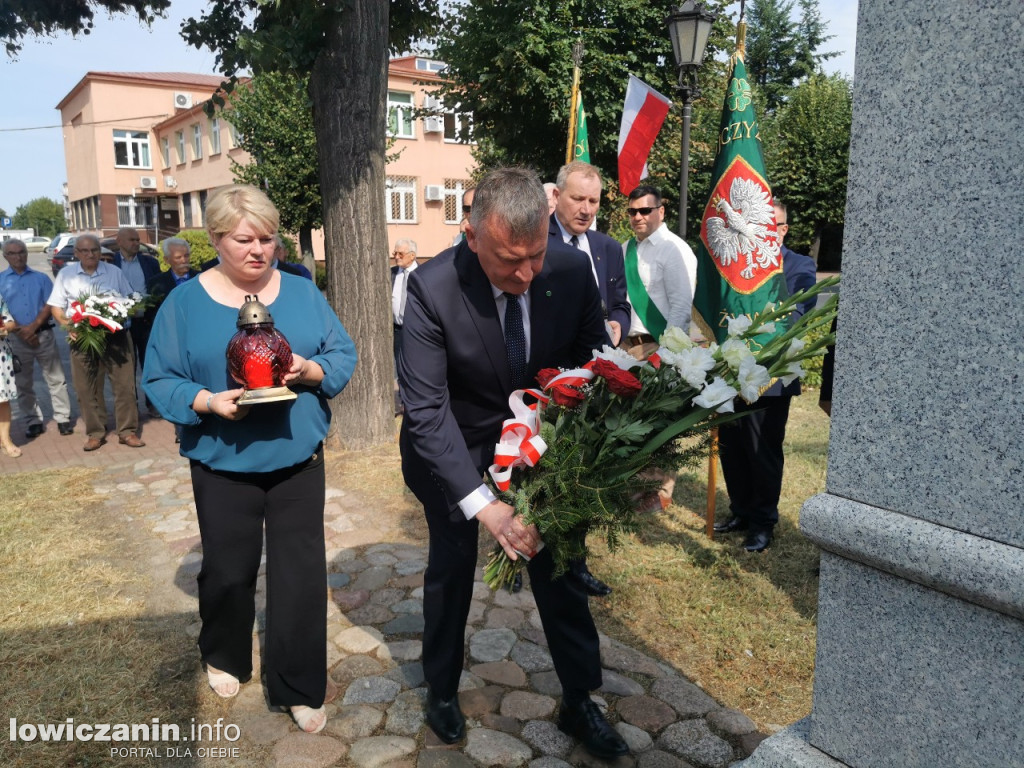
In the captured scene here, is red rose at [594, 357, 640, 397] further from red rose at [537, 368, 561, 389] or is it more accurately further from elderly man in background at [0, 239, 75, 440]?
elderly man in background at [0, 239, 75, 440]

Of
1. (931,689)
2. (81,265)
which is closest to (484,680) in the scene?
(931,689)

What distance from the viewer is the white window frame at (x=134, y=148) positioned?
51531 millimetres

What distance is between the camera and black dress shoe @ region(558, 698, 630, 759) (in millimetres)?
3088

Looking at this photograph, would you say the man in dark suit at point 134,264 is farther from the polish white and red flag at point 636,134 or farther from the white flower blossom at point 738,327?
the white flower blossom at point 738,327

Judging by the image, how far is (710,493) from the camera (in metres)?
5.43

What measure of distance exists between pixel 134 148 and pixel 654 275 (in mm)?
55332

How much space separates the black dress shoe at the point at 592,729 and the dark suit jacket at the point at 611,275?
2.62m

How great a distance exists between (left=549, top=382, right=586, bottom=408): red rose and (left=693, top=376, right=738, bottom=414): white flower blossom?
0.40m

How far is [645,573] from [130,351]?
633 centimetres

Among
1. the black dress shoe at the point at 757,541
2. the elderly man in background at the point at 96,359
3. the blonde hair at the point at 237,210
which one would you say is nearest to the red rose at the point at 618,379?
the blonde hair at the point at 237,210

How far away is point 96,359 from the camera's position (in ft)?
27.2

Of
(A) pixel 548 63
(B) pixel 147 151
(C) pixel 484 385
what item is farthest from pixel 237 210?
(B) pixel 147 151

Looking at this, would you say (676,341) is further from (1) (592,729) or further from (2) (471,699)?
(2) (471,699)

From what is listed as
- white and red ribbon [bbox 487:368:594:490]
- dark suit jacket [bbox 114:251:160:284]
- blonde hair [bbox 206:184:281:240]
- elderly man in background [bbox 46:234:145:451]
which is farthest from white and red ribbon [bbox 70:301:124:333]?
white and red ribbon [bbox 487:368:594:490]
